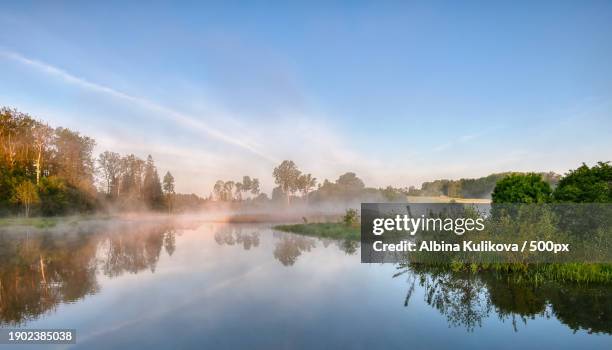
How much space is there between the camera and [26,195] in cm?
4853

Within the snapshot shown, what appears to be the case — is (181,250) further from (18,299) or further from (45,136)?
(45,136)

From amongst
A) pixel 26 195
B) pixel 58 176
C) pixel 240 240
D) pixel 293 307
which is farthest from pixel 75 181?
pixel 293 307

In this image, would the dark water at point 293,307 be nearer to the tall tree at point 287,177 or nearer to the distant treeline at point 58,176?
the distant treeline at point 58,176

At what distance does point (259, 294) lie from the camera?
1170cm

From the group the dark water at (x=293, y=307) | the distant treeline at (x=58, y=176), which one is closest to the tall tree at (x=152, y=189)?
the distant treeline at (x=58, y=176)

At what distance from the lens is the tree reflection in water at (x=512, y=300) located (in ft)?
30.2

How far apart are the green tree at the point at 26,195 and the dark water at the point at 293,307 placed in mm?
40462

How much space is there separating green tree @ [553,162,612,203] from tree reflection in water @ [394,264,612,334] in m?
4.09

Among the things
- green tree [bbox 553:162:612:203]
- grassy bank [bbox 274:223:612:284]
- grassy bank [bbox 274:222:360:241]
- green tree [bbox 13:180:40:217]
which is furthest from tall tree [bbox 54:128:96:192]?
green tree [bbox 553:162:612:203]

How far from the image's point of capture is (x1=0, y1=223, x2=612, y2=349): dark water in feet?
26.2

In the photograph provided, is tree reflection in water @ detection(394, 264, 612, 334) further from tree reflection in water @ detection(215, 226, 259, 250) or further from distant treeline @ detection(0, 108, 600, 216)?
distant treeline @ detection(0, 108, 600, 216)

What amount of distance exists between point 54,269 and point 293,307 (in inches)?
500

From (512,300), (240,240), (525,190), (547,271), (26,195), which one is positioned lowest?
(240,240)

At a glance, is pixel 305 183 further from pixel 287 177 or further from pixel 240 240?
pixel 240 240
